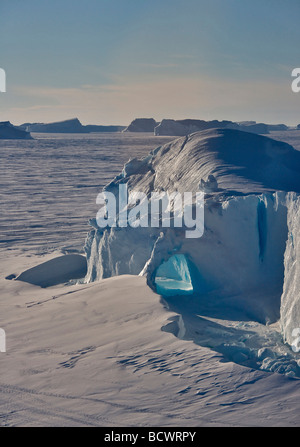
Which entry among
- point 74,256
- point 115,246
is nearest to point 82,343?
point 115,246

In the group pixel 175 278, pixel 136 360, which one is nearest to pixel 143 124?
pixel 175 278

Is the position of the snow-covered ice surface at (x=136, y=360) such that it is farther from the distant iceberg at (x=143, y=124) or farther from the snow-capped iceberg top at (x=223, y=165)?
the distant iceberg at (x=143, y=124)

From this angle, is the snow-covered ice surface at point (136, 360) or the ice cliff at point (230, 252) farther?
the ice cliff at point (230, 252)

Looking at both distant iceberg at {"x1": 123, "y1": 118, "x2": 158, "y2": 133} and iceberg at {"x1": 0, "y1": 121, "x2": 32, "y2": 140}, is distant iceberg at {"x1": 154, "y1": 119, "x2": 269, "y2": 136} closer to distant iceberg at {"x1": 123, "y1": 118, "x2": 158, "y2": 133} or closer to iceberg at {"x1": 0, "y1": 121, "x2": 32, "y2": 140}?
iceberg at {"x1": 0, "y1": 121, "x2": 32, "y2": 140}

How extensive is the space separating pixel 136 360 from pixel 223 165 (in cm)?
641

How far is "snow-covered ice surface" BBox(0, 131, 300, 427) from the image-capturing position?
515 centimetres

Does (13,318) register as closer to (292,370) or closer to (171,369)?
(171,369)

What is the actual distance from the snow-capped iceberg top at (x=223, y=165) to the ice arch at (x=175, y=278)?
175cm

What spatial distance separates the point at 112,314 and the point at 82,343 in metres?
0.89

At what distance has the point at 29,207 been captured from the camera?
64.5 ft

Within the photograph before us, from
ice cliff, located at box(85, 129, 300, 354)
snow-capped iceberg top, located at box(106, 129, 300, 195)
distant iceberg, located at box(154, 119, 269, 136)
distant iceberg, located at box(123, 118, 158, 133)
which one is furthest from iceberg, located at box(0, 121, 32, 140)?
ice cliff, located at box(85, 129, 300, 354)

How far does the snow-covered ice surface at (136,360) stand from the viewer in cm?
515

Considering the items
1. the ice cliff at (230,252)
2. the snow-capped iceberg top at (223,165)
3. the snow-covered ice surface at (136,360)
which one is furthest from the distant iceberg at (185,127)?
the snow-covered ice surface at (136,360)

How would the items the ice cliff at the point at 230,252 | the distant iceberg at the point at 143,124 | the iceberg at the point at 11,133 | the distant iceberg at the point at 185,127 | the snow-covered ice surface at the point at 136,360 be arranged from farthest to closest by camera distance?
the distant iceberg at the point at 143,124 → the iceberg at the point at 11,133 → the distant iceberg at the point at 185,127 → the ice cliff at the point at 230,252 → the snow-covered ice surface at the point at 136,360
